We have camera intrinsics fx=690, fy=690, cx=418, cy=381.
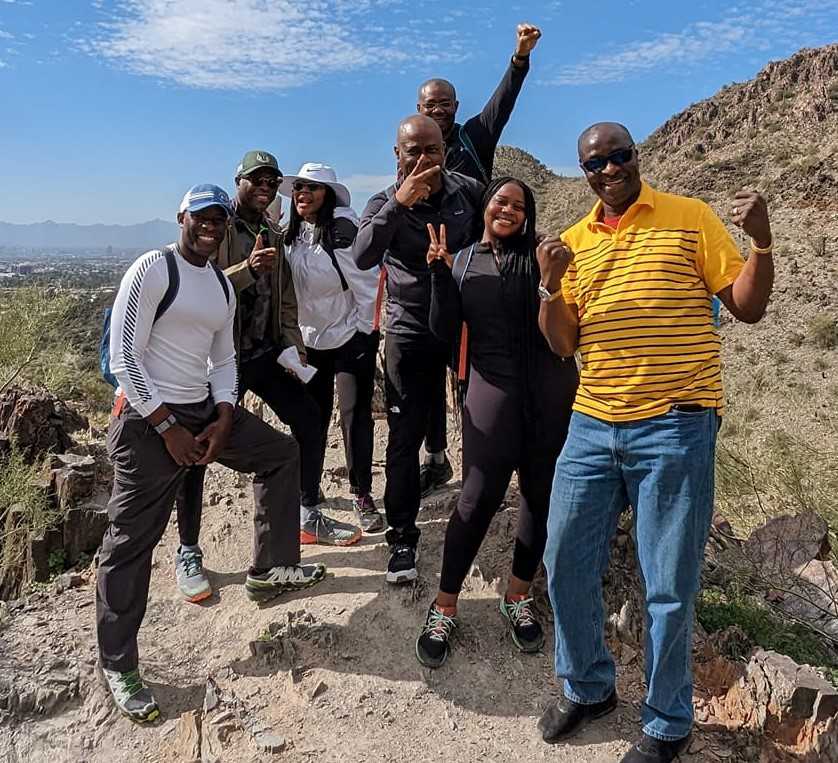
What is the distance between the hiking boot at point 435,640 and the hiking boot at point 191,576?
1.37m

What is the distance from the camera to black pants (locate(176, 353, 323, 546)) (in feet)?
12.3

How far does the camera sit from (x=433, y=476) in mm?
4727

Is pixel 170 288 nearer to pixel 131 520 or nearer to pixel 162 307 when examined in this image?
pixel 162 307

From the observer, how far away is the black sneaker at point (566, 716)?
266 cm

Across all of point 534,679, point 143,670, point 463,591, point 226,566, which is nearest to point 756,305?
point 534,679

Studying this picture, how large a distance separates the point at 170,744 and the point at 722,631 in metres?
2.63

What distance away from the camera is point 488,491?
9.53 ft

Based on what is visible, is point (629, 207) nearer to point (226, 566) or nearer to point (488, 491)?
point (488, 491)

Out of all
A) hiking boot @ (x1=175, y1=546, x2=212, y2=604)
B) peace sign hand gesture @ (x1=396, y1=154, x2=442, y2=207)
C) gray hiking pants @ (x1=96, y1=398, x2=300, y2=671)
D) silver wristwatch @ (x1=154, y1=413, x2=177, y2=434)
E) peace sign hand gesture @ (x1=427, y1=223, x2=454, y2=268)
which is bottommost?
hiking boot @ (x1=175, y1=546, x2=212, y2=604)

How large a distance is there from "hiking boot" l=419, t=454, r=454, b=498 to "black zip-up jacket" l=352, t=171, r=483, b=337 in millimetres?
1666

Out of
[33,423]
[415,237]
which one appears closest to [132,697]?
[415,237]

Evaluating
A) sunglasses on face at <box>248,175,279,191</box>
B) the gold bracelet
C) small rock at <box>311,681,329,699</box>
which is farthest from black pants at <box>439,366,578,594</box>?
sunglasses on face at <box>248,175,279,191</box>

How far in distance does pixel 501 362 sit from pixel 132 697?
84.1 inches

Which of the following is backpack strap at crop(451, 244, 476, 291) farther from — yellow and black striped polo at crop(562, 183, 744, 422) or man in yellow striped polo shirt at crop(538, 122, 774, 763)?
yellow and black striped polo at crop(562, 183, 744, 422)
